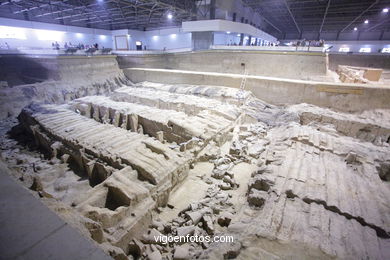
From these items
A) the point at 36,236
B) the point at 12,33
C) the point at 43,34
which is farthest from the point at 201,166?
the point at 43,34

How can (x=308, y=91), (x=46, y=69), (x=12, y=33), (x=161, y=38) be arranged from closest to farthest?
(x=308, y=91)
(x=46, y=69)
(x=12, y=33)
(x=161, y=38)

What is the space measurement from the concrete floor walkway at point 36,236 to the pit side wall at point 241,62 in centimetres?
1285

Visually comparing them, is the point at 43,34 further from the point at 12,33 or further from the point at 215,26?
the point at 215,26

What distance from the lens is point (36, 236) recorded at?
110cm

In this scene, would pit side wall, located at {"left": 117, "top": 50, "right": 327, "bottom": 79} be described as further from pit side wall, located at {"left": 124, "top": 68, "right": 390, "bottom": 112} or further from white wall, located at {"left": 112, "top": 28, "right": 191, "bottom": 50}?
white wall, located at {"left": 112, "top": 28, "right": 191, "bottom": 50}

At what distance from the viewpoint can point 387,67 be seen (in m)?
14.0

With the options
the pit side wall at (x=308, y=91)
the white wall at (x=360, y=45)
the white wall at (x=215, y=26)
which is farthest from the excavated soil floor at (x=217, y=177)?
the white wall at (x=360, y=45)

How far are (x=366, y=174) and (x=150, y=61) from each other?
15.3 meters

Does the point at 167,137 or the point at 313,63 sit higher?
the point at 313,63

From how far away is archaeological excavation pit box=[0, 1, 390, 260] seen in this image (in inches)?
109

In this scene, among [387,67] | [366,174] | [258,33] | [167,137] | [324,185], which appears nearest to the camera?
[324,185]

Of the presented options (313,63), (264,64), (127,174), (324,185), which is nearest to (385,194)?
(324,185)

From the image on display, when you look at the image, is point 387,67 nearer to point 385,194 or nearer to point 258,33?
point 258,33

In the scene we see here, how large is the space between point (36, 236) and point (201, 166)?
4.99 meters
